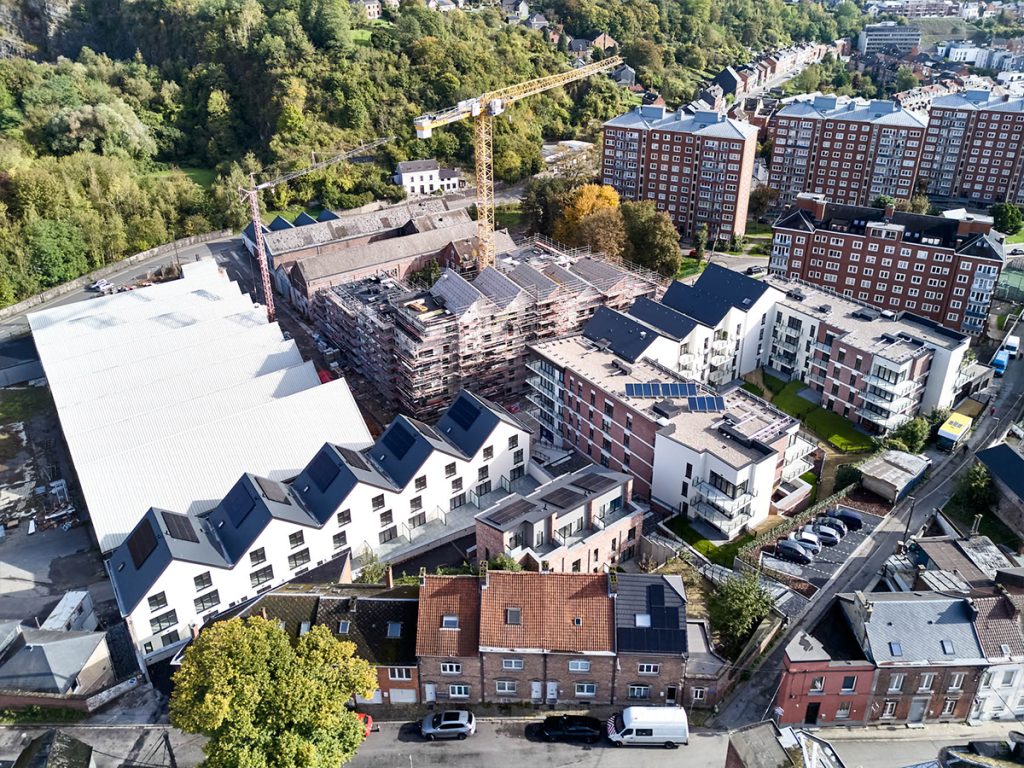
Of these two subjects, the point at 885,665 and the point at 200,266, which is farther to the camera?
the point at 200,266

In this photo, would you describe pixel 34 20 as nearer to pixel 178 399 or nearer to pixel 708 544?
pixel 178 399

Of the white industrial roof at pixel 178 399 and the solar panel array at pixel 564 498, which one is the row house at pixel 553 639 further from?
the white industrial roof at pixel 178 399

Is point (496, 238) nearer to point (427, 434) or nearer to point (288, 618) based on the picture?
point (427, 434)

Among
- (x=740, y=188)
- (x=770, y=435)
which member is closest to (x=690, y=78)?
(x=740, y=188)

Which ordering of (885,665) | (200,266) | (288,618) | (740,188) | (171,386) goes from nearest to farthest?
(885,665), (288,618), (171,386), (200,266), (740,188)

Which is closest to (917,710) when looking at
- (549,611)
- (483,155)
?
(549,611)

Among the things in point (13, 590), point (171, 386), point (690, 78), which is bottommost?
point (13, 590)

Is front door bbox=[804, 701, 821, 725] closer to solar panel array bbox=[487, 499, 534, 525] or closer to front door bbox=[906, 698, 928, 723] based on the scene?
front door bbox=[906, 698, 928, 723]

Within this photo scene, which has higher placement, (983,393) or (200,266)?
(200,266)
